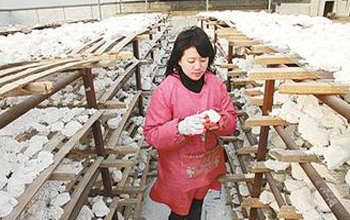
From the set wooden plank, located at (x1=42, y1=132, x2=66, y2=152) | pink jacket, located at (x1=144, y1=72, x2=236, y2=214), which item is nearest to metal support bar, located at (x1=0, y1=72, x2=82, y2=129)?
wooden plank, located at (x1=42, y1=132, x2=66, y2=152)

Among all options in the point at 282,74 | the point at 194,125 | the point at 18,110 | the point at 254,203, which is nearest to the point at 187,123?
the point at 194,125

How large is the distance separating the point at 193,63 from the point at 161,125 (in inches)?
14.3

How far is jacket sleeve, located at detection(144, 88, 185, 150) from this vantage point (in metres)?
1.58

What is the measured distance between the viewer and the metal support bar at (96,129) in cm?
193

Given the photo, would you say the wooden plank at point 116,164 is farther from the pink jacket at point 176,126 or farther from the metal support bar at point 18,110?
the metal support bar at point 18,110

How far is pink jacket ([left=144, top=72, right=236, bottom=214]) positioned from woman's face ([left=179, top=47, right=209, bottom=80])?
9 centimetres

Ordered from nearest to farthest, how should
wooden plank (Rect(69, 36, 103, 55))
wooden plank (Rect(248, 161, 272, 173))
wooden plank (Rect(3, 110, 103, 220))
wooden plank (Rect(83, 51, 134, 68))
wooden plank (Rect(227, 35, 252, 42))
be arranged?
1. wooden plank (Rect(3, 110, 103, 220))
2. wooden plank (Rect(83, 51, 134, 68))
3. wooden plank (Rect(248, 161, 272, 173))
4. wooden plank (Rect(69, 36, 103, 55))
5. wooden plank (Rect(227, 35, 252, 42))

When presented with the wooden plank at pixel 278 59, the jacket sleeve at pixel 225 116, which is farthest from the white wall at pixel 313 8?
the jacket sleeve at pixel 225 116

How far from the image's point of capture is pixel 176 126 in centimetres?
156

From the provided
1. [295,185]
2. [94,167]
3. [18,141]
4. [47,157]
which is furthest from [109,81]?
[295,185]

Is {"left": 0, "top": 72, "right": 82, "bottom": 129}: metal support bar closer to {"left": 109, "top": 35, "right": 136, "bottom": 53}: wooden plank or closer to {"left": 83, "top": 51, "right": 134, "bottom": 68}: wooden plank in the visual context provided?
{"left": 83, "top": 51, "right": 134, "bottom": 68}: wooden plank

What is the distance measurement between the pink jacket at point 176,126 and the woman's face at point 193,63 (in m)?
0.09

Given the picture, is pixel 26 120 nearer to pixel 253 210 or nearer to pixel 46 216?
pixel 46 216

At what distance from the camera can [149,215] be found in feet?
8.84
